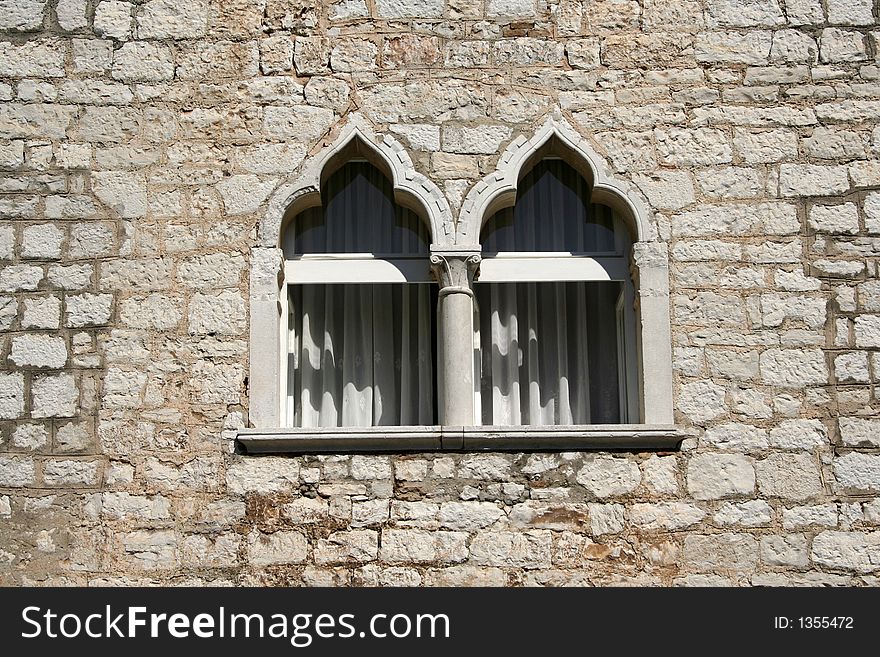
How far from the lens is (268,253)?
632cm

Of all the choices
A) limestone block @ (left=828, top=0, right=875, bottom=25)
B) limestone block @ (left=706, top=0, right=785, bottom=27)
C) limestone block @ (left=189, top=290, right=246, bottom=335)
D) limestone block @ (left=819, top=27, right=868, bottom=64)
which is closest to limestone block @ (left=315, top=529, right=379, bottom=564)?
limestone block @ (left=189, top=290, right=246, bottom=335)

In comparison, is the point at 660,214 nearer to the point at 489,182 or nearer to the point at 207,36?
the point at 489,182

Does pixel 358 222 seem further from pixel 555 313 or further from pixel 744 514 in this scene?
pixel 744 514

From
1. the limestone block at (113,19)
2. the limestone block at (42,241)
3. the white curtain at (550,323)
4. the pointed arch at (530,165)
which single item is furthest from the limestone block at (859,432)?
the limestone block at (113,19)

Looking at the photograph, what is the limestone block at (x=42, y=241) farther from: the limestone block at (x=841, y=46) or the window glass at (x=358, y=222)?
the limestone block at (x=841, y=46)

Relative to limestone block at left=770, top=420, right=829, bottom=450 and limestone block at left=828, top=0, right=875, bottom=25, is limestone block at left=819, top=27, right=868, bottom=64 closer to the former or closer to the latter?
limestone block at left=828, top=0, right=875, bottom=25

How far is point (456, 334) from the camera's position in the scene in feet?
20.5

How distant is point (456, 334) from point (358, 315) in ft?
2.00

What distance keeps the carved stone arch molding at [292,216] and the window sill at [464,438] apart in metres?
0.17
